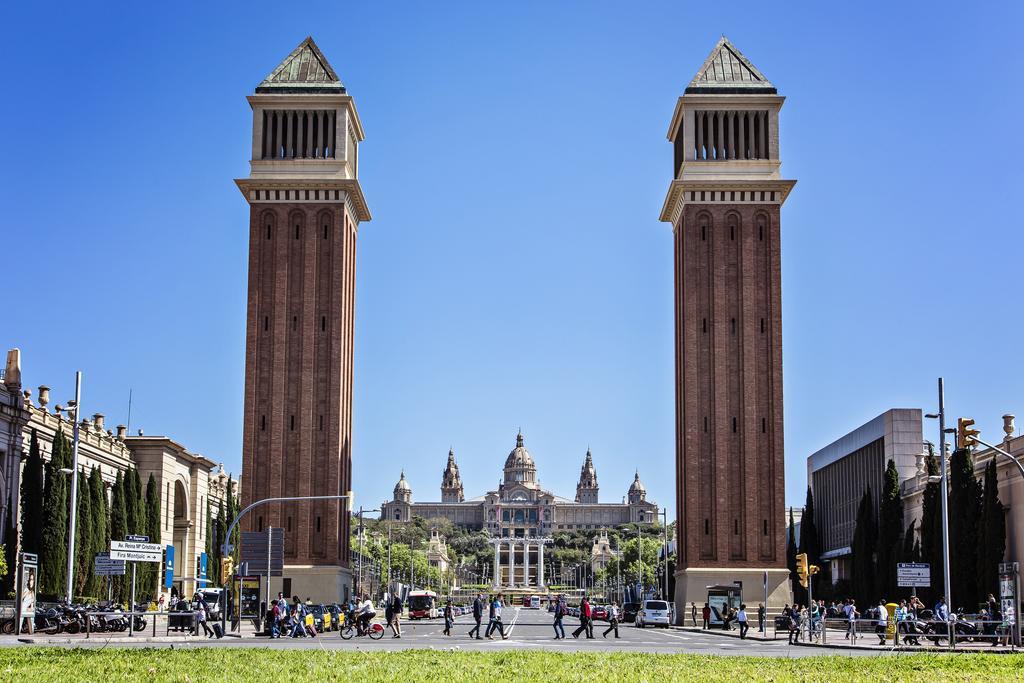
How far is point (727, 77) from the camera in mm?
83250

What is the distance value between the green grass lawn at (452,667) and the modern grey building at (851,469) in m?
59.4

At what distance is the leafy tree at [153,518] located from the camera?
259ft

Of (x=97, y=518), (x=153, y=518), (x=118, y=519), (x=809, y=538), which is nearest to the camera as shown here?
(x=97, y=518)

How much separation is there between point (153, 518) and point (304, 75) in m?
29.0

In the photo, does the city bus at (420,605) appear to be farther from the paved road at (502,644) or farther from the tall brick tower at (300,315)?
the paved road at (502,644)

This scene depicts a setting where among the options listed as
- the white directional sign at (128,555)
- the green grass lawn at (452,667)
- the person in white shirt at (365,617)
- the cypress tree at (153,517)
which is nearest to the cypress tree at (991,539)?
the person in white shirt at (365,617)

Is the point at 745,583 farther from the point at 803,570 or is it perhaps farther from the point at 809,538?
the point at 809,538

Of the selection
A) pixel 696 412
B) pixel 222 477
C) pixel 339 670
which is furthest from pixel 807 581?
pixel 222 477

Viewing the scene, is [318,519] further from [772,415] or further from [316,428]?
[772,415]

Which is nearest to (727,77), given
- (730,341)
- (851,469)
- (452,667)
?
(730,341)

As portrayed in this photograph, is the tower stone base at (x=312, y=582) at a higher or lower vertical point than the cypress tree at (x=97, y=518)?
lower

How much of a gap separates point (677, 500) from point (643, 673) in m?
57.6

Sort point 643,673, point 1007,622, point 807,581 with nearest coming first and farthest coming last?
point 643,673
point 1007,622
point 807,581

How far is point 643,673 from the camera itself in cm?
2409
